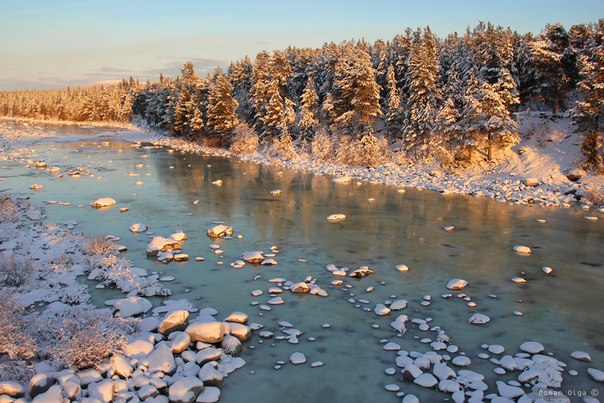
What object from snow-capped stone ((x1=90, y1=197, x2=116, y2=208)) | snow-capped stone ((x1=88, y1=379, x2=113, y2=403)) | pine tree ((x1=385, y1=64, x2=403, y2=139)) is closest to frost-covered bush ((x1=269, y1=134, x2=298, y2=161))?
pine tree ((x1=385, y1=64, x2=403, y2=139))

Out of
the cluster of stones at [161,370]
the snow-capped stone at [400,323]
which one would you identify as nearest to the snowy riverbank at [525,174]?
the snow-capped stone at [400,323]

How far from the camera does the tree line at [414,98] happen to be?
115 feet

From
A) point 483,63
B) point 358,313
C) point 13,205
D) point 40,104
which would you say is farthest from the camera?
point 40,104

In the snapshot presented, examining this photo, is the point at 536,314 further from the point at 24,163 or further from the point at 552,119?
the point at 24,163

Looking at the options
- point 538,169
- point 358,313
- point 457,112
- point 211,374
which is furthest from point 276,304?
point 457,112

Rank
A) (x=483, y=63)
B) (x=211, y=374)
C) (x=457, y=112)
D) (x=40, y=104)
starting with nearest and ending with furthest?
1. (x=211, y=374)
2. (x=457, y=112)
3. (x=483, y=63)
4. (x=40, y=104)

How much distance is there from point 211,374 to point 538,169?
104 feet

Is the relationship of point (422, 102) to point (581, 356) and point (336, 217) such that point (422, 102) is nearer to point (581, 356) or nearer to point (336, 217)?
point (336, 217)

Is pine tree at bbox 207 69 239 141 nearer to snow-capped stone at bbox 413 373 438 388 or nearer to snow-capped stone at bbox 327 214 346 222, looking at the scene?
snow-capped stone at bbox 327 214 346 222

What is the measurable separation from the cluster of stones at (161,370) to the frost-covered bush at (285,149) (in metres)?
39.4

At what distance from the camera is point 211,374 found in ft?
28.6

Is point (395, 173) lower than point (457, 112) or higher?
lower

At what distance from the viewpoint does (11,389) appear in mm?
7570

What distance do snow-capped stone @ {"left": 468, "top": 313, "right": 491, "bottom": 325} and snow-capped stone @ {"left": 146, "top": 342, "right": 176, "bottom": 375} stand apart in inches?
299
